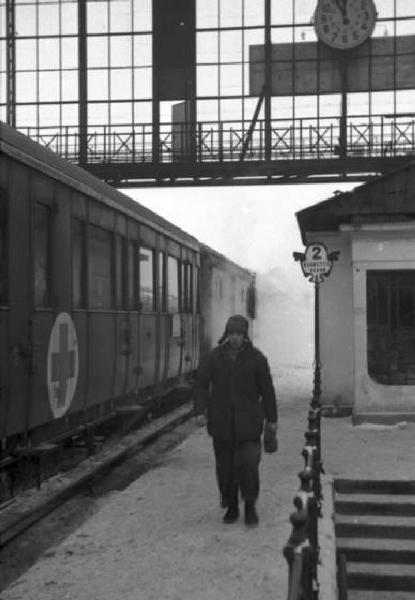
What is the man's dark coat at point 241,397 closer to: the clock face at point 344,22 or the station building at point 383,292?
the station building at point 383,292

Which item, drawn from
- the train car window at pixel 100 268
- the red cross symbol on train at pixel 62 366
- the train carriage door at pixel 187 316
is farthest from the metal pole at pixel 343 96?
the red cross symbol on train at pixel 62 366

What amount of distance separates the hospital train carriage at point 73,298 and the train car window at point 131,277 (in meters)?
0.01

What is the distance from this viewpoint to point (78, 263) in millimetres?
10047

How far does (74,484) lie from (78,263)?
2.25 meters

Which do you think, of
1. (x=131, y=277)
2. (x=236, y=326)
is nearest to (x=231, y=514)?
(x=236, y=326)

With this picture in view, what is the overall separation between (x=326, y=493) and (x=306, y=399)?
10765mm

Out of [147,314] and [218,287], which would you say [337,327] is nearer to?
[147,314]

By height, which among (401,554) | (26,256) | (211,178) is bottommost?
(401,554)

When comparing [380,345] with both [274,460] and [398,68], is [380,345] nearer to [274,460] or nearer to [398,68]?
[274,460]

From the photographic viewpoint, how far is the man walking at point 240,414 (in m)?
7.96

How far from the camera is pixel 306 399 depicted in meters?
20.2

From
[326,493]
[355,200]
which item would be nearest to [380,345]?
[355,200]

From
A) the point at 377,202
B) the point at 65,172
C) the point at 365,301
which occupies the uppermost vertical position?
the point at 377,202

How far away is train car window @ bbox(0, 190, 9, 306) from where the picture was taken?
7633 mm
